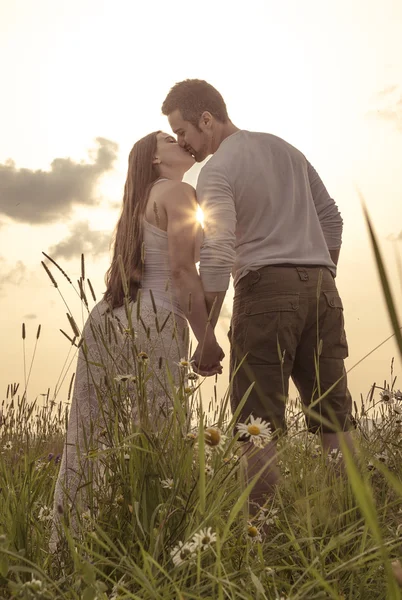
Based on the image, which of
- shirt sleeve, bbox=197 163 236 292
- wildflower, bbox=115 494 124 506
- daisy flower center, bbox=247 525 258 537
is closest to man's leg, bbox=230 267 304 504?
shirt sleeve, bbox=197 163 236 292

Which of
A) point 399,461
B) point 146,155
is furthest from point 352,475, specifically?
point 146,155

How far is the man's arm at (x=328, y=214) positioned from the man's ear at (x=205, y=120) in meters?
0.76

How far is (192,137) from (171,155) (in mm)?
184

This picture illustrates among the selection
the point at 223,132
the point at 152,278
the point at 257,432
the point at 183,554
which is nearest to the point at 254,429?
the point at 257,432

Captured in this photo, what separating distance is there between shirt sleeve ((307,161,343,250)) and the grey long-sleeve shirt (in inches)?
14.3

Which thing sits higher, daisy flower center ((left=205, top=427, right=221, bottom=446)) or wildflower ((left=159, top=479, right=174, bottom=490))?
daisy flower center ((left=205, top=427, right=221, bottom=446))

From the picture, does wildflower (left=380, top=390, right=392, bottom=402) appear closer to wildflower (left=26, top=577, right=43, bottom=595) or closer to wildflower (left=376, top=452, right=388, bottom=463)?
wildflower (left=376, top=452, right=388, bottom=463)

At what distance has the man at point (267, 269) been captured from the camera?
3316 millimetres

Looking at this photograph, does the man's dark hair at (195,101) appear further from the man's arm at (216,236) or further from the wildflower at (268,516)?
the wildflower at (268,516)

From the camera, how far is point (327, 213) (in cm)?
417

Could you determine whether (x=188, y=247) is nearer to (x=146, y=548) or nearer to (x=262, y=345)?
(x=262, y=345)

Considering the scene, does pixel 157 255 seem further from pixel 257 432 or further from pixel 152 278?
pixel 257 432

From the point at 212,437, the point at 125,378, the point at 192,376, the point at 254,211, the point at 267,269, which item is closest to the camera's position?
the point at 212,437

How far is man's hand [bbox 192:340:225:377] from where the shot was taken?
129 inches
